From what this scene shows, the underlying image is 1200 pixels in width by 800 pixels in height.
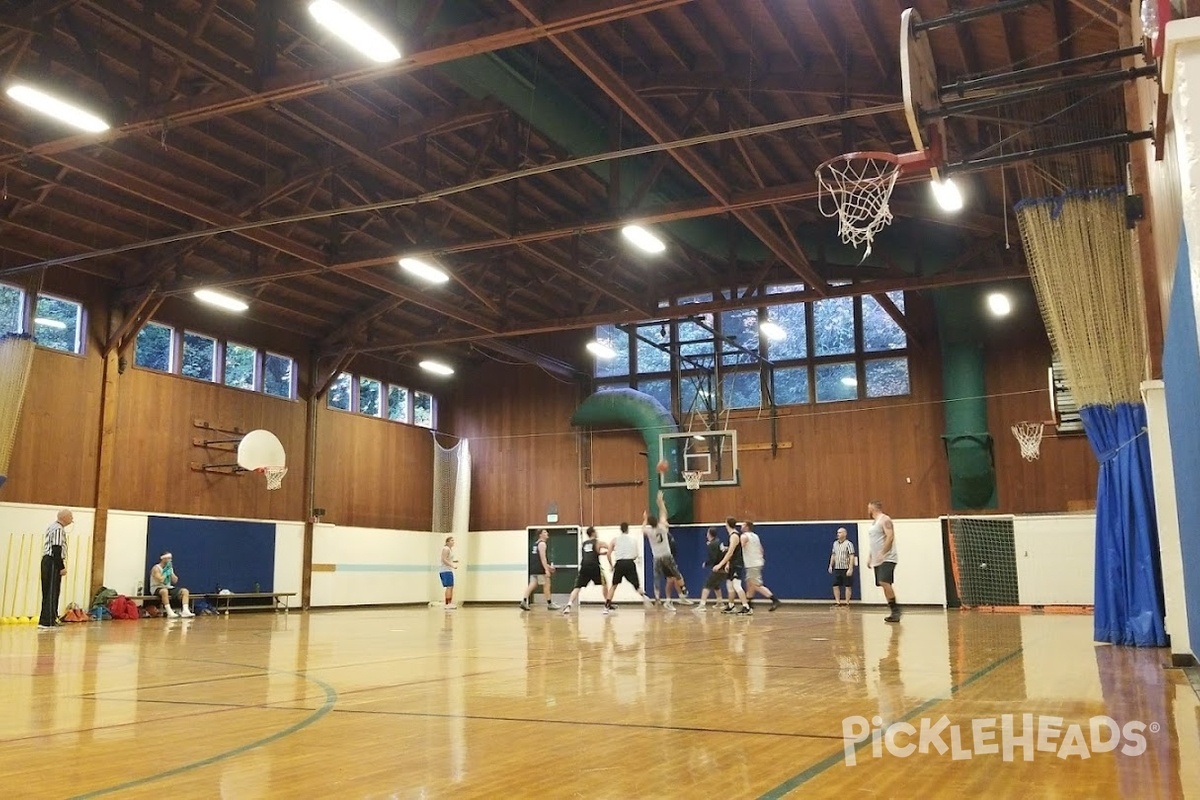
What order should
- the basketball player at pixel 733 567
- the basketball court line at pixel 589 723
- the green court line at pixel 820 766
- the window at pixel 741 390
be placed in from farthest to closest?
1. the window at pixel 741 390
2. the basketball player at pixel 733 567
3. the basketball court line at pixel 589 723
4. the green court line at pixel 820 766

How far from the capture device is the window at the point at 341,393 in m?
24.6

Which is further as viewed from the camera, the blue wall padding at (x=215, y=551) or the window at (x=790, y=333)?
the window at (x=790, y=333)

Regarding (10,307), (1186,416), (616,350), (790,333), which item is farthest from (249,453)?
(1186,416)

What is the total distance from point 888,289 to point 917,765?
16.2 meters

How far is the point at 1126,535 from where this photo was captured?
8.77m

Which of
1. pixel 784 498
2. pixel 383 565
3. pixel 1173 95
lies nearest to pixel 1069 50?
pixel 1173 95

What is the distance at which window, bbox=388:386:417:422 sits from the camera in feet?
86.6

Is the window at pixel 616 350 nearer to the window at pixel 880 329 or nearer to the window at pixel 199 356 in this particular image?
the window at pixel 880 329

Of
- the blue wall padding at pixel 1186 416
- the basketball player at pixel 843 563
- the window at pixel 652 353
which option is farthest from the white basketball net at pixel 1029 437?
the blue wall padding at pixel 1186 416

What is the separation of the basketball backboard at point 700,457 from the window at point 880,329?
3.95 m

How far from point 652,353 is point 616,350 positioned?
1.07m

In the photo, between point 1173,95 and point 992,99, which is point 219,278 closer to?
point 992,99

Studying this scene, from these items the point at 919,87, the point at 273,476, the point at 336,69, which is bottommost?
the point at 273,476

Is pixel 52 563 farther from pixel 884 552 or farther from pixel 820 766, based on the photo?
pixel 820 766
